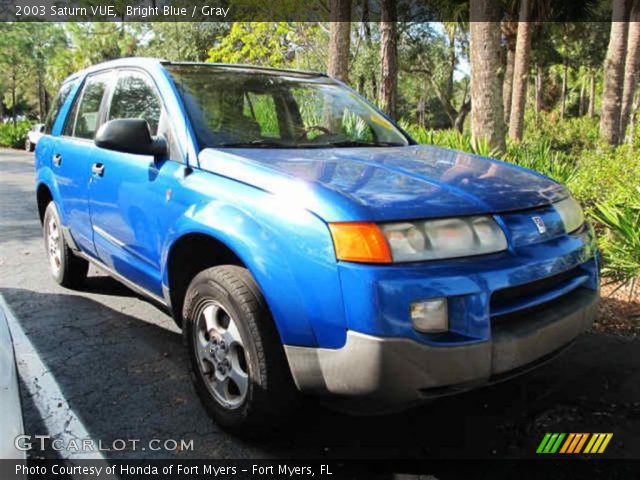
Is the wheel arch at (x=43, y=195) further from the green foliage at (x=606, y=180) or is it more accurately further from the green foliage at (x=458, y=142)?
the green foliage at (x=606, y=180)

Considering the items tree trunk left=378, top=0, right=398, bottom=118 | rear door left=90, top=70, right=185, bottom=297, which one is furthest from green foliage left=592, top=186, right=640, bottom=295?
tree trunk left=378, top=0, right=398, bottom=118

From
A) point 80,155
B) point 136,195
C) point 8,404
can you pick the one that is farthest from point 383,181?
point 80,155

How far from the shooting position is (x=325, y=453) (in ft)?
8.57

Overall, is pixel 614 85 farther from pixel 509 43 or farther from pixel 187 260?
pixel 509 43

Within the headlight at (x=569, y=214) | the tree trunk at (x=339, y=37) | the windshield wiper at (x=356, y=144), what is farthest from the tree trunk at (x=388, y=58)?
the headlight at (x=569, y=214)

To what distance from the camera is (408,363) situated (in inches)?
80.0

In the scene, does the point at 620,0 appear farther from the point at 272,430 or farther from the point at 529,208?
the point at 272,430

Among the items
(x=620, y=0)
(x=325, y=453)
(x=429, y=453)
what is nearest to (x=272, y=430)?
(x=325, y=453)

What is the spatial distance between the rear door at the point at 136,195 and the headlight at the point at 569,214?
1840 millimetres

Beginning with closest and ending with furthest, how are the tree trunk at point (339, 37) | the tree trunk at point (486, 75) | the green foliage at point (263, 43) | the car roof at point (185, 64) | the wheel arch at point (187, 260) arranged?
the wheel arch at point (187, 260)
the car roof at point (185, 64)
the tree trunk at point (486, 75)
the tree trunk at point (339, 37)
the green foliage at point (263, 43)

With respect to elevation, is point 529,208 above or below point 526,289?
above

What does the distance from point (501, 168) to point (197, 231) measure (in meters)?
1.60

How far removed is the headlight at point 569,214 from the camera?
2637 mm

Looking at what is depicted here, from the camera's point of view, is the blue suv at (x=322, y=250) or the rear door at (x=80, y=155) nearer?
the blue suv at (x=322, y=250)
